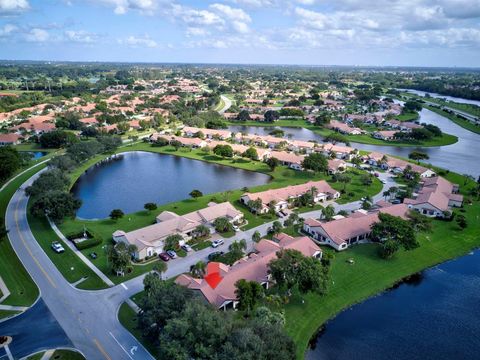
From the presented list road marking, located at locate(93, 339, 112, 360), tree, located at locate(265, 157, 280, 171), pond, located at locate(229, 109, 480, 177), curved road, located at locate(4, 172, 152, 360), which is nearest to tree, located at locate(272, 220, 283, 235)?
curved road, located at locate(4, 172, 152, 360)

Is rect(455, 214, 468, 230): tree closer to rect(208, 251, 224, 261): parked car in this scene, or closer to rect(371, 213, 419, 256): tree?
rect(371, 213, 419, 256): tree

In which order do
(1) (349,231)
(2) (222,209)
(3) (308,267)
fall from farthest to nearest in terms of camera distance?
(2) (222,209) → (1) (349,231) → (3) (308,267)

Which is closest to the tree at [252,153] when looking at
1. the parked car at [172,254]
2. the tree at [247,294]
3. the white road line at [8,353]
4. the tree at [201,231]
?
the tree at [201,231]

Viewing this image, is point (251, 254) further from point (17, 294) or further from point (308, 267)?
point (17, 294)

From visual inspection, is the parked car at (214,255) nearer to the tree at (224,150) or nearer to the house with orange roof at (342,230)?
the house with orange roof at (342,230)

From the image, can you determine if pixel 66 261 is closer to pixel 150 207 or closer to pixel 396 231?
pixel 150 207

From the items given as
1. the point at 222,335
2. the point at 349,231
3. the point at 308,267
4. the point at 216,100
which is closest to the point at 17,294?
the point at 222,335

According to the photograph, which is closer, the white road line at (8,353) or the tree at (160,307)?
the tree at (160,307)
